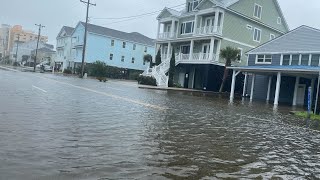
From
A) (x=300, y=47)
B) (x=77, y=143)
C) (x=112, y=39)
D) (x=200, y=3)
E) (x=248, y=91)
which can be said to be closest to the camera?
(x=77, y=143)

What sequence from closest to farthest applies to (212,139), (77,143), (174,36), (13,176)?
(13,176) < (77,143) < (212,139) < (174,36)

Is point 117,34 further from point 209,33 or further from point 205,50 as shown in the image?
point 209,33

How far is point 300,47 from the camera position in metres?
36.0

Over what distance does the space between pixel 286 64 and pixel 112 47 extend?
141 ft

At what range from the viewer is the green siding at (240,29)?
4525 centimetres

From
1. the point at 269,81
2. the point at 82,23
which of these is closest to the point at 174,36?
the point at 269,81

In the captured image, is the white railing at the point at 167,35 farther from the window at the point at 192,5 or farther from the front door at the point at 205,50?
the front door at the point at 205,50

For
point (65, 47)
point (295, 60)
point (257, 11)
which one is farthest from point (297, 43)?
point (65, 47)

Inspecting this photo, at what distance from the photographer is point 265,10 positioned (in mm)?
50062

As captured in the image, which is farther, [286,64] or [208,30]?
[208,30]

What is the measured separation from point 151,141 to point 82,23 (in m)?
72.1

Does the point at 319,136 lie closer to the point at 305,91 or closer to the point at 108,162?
the point at 108,162

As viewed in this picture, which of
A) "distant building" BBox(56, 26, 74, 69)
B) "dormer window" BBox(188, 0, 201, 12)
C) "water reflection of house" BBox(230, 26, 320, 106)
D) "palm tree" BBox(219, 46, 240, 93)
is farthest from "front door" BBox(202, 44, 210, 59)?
"distant building" BBox(56, 26, 74, 69)

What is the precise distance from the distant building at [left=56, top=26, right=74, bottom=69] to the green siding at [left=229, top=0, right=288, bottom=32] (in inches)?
1817
